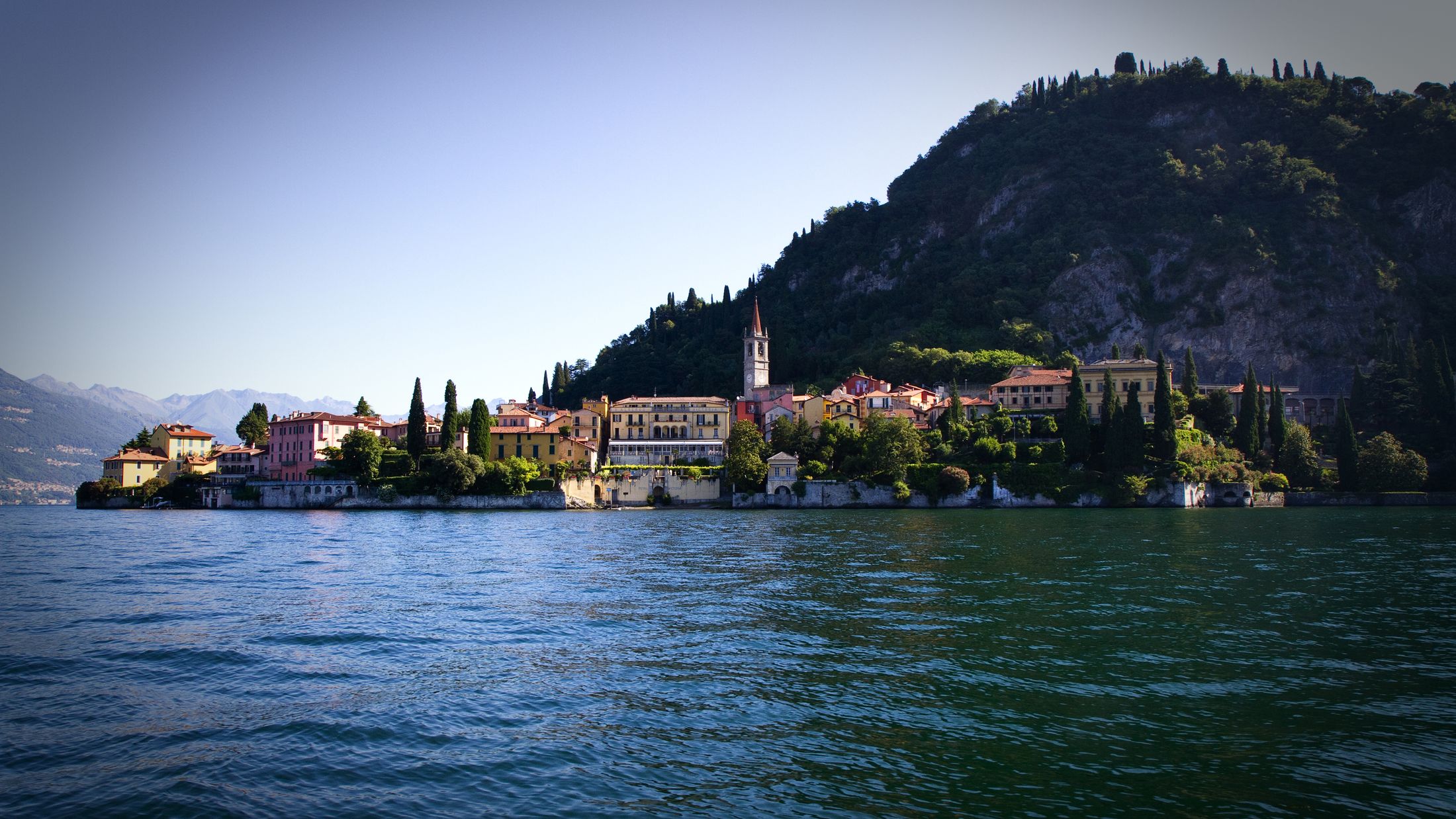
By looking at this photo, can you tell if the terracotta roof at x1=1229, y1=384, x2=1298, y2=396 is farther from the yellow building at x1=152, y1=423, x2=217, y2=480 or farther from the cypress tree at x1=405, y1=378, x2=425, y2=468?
the yellow building at x1=152, y1=423, x2=217, y2=480

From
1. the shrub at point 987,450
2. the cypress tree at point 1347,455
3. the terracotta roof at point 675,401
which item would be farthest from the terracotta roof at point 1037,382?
the terracotta roof at point 675,401

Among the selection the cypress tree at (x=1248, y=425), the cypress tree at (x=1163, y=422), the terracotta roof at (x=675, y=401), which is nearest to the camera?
the cypress tree at (x=1163, y=422)

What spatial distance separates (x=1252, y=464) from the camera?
68312 millimetres

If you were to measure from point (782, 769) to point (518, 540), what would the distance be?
31183 millimetres

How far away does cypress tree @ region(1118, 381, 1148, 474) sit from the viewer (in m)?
64.8

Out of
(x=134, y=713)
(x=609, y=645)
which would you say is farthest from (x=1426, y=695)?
(x=134, y=713)

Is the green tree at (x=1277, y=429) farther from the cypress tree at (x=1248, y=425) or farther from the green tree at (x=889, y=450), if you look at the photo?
the green tree at (x=889, y=450)

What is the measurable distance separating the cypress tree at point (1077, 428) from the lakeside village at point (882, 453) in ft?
0.46

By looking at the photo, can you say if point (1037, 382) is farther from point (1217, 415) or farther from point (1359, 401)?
point (1359, 401)

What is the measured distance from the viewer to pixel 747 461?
230ft

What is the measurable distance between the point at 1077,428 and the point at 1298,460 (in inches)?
692

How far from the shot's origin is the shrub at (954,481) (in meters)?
66.6

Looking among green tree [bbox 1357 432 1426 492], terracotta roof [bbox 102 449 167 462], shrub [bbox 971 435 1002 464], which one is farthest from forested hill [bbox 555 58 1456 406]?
terracotta roof [bbox 102 449 167 462]

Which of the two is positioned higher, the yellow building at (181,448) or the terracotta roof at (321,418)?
the terracotta roof at (321,418)
